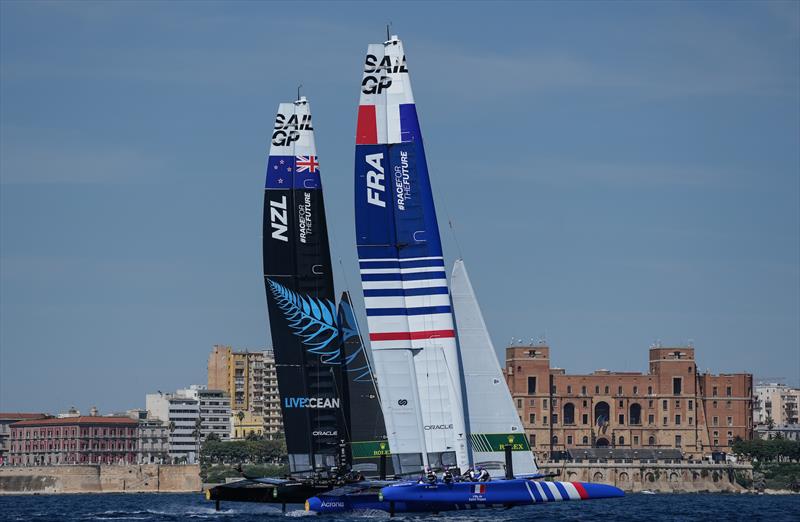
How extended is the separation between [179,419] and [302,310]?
140m

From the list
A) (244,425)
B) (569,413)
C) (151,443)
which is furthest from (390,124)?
(244,425)

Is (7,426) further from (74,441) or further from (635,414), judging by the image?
(635,414)

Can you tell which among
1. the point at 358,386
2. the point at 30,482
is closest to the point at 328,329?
the point at 358,386

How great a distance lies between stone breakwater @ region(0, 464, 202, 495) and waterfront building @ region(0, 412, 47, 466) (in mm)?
33316

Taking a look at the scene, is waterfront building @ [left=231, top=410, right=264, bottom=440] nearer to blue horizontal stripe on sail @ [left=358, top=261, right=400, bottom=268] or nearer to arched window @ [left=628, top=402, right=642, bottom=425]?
arched window @ [left=628, top=402, right=642, bottom=425]

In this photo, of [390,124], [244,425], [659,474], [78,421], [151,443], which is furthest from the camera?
[244,425]

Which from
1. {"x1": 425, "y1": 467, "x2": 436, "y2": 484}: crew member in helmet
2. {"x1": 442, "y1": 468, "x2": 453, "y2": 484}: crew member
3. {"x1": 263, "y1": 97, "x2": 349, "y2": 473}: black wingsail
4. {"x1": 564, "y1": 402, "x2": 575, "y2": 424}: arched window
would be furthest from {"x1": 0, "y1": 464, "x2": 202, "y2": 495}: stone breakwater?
{"x1": 442, "y1": 468, "x2": 453, "y2": 484}: crew member

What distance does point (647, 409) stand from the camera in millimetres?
141125

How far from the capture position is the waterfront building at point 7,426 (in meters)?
168

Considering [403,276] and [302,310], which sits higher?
[403,276]

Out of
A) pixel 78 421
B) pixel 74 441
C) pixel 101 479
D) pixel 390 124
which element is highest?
pixel 390 124

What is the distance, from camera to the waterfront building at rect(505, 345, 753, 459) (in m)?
140

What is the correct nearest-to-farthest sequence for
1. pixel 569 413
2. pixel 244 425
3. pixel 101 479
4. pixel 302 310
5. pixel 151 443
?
1. pixel 302 310
2. pixel 101 479
3. pixel 569 413
4. pixel 151 443
5. pixel 244 425

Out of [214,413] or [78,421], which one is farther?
[214,413]
